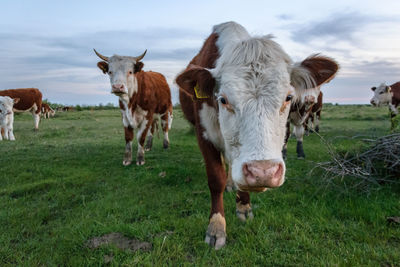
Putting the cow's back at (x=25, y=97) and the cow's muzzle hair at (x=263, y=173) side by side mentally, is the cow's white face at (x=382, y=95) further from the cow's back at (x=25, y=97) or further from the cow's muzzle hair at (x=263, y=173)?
the cow's back at (x=25, y=97)

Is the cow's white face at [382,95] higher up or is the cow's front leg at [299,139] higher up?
the cow's white face at [382,95]

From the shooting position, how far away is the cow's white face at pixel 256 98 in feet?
6.33

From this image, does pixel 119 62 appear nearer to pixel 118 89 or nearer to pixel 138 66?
pixel 138 66

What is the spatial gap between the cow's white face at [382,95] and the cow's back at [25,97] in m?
19.8

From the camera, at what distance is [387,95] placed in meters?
15.2

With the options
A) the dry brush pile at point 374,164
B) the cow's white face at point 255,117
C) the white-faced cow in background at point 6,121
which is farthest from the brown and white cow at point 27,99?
the cow's white face at point 255,117

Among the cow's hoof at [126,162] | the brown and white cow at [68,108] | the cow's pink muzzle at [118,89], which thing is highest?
the cow's pink muzzle at [118,89]

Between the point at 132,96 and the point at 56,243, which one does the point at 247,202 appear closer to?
the point at 56,243

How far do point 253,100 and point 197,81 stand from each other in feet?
2.34

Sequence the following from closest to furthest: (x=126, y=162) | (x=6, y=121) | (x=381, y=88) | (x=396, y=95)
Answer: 1. (x=126, y=162)
2. (x=6, y=121)
3. (x=396, y=95)
4. (x=381, y=88)

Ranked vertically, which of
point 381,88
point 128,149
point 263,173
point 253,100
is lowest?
point 128,149

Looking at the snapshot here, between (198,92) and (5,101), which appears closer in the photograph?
(198,92)

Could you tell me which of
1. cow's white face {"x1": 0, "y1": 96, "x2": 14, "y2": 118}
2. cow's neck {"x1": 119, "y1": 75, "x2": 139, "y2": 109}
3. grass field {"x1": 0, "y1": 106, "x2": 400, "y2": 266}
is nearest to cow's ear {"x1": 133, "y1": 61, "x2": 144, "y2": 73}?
cow's neck {"x1": 119, "y1": 75, "x2": 139, "y2": 109}

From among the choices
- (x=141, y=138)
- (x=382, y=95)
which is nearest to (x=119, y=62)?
(x=141, y=138)
